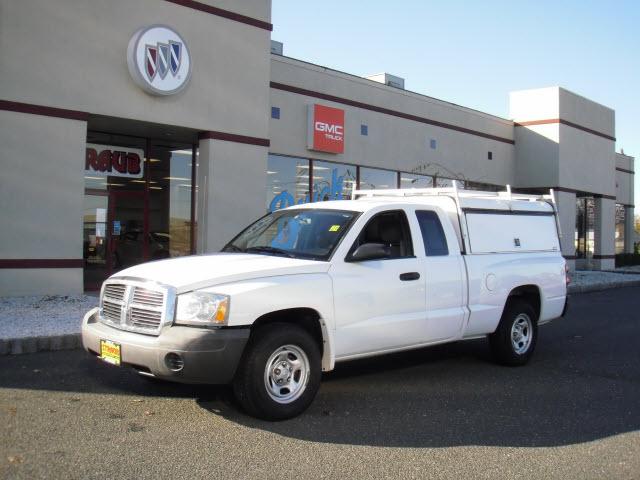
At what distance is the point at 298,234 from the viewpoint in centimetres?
649

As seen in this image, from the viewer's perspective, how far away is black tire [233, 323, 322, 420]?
17.2ft

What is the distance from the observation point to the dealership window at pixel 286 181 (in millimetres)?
17266

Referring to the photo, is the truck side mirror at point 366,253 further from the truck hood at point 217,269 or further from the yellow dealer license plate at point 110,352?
the yellow dealer license plate at point 110,352

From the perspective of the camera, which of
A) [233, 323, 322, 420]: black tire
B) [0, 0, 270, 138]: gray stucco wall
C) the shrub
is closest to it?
[233, 323, 322, 420]: black tire

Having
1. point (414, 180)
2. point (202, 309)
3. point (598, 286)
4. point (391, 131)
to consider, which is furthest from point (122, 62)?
point (598, 286)

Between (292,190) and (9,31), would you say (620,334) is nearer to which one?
(292,190)

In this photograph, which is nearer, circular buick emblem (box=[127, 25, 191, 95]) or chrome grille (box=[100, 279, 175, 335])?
chrome grille (box=[100, 279, 175, 335])

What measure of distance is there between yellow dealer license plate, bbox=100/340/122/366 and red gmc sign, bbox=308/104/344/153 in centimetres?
1298

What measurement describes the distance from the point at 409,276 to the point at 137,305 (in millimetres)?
2643

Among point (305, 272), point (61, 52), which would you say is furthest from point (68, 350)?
point (61, 52)

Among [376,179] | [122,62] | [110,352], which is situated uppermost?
[122,62]

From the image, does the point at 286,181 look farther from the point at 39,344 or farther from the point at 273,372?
the point at 273,372

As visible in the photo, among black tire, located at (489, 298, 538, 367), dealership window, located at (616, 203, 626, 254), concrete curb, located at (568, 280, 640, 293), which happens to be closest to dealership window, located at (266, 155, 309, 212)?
concrete curb, located at (568, 280, 640, 293)

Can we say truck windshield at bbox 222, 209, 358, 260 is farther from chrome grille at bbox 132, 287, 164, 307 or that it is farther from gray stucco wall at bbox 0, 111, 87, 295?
gray stucco wall at bbox 0, 111, 87, 295
